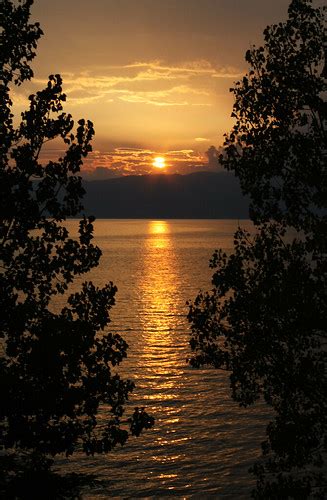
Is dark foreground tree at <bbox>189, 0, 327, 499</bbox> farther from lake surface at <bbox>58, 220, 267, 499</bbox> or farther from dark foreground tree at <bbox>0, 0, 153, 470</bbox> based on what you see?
lake surface at <bbox>58, 220, 267, 499</bbox>

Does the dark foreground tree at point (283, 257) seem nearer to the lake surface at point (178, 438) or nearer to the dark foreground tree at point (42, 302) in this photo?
the dark foreground tree at point (42, 302)

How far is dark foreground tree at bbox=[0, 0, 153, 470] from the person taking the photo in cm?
1531

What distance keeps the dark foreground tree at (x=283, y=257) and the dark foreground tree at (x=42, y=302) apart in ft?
18.5

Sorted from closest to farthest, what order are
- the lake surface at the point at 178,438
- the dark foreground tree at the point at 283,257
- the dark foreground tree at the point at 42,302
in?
the dark foreground tree at the point at 42,302
the dark foreground tree at the point at 283,257
the lake surface at the point at 178,438

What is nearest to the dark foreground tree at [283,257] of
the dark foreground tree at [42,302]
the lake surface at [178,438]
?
the dark foreground tree at [42,302]

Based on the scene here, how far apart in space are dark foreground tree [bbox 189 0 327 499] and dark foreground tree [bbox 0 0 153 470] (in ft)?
18.5

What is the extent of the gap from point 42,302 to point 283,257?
903 centimetres

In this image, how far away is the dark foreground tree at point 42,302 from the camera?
15312 millimetres

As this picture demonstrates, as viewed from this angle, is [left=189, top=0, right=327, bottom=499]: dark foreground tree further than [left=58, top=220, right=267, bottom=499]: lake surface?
No

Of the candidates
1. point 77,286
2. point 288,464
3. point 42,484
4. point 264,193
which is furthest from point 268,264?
point 77,286

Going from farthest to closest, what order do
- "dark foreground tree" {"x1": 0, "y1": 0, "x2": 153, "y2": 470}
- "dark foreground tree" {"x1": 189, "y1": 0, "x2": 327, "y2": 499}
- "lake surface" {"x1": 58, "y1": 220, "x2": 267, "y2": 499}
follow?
"lake surface" {"x1": 58, "y1": 220, "x2": 267, "y2": 499} < "dark foreground tree" {"x1": 189, "y1": 0, "x2": 327, "y2": 499} < "dark foreground tree" {"x1": 0, "y1": 0, "x2": 153, "y2": 470}

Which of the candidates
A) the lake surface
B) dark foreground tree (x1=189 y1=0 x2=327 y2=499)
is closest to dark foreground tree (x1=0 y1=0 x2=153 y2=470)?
dark foreground tree (x1=189 y1=0 x2=327 y2=499)

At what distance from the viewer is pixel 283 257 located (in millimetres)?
21328

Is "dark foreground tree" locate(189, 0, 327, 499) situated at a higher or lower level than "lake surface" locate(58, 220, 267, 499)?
higher
